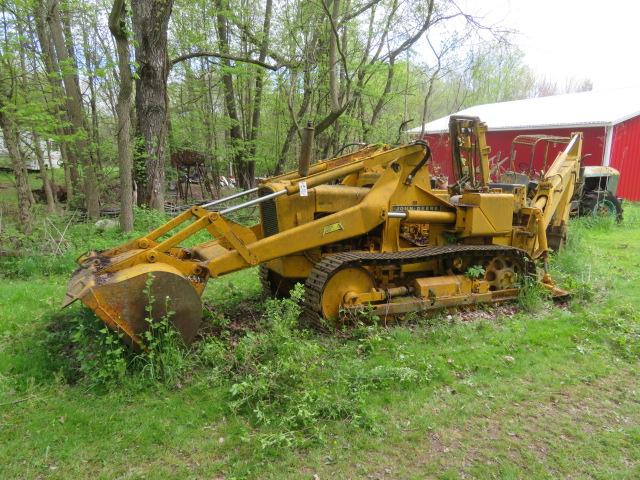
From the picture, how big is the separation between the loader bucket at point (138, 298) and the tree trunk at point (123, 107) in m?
4.56

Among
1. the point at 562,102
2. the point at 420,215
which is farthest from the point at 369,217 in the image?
the point at 562,102

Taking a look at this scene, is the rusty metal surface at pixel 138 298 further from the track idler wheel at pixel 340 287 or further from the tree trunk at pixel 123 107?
the tree trunk at pixel 123 107

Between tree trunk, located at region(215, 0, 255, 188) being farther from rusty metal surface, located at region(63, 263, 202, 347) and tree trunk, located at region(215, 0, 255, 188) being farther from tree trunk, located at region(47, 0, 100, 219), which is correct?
rusty metal surface, located at region(63, 263, 202, 347)

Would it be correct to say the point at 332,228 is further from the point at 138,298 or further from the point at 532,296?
the point at 532,296

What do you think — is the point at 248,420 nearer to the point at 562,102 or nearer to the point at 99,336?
the point at 99,336

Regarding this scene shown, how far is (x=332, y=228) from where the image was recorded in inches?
209

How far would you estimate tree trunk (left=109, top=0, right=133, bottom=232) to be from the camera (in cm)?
725

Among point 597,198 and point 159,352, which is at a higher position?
point 597,198

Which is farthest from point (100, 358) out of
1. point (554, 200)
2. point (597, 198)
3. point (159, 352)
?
point (597, 198)

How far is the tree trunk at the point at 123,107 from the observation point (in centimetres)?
725

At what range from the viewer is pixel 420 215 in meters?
5.85

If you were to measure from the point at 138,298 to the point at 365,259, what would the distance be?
2.37 meters

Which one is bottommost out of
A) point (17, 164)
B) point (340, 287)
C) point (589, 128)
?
point (340, 287)

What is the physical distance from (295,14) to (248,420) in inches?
486
